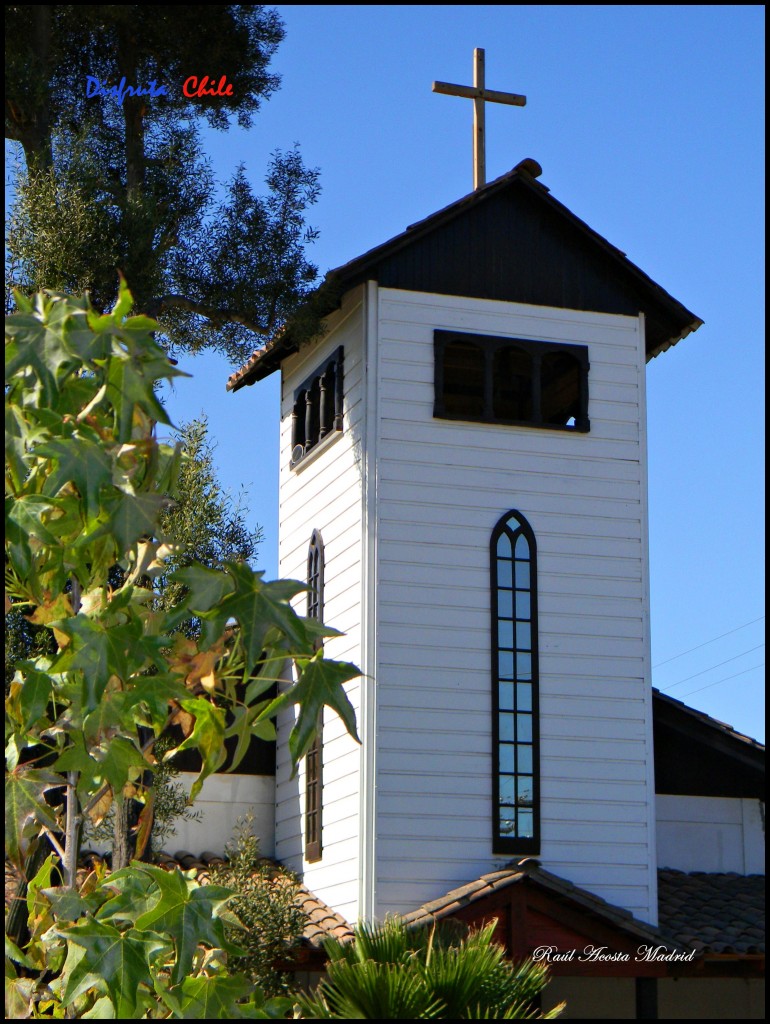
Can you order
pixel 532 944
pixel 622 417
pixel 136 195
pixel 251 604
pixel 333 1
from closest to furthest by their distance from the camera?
pixel 333 1 → pixel 251 604 → pixel 532 944 → pixel 136 195 → pixel 622 417

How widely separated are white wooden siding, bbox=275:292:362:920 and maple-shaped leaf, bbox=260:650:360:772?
8.79m

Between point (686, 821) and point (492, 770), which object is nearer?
point (492, 770)

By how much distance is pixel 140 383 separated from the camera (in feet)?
17.8

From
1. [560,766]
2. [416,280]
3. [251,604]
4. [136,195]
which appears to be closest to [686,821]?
[560,766]

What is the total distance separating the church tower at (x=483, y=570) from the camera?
15.1 meters

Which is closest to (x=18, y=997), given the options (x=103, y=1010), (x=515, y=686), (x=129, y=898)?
(x=103, y=1010)

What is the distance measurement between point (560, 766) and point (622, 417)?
416cm

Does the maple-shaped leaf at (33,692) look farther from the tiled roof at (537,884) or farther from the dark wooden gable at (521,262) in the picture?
the dark wooden gable at (521,262)

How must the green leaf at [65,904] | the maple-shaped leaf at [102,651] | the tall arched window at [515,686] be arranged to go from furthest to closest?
the tall arched window at [515,686], the green leaf at [65,904], the maple-shaped leaf at [102,651]

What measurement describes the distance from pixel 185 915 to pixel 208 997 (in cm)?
39

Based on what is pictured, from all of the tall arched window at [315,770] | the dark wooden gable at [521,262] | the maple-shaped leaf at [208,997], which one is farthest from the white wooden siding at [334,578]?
the maple-shaped leaf at [208,997]

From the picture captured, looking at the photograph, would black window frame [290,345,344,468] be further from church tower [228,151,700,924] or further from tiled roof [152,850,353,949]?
tiled roof [152,850,353,949]

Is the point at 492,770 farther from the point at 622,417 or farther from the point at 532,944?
the point at 622,417

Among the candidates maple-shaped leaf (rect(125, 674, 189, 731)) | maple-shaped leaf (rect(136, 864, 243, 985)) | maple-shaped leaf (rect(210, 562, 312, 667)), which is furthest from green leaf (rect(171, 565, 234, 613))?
maple-shaped leaf (rect(136, 864, 243, 985))
